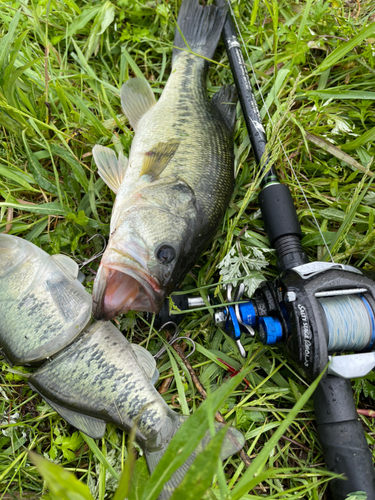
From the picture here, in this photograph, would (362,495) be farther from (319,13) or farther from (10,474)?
(319,13)

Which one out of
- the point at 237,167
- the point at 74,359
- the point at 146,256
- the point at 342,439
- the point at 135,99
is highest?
the point at 135,99

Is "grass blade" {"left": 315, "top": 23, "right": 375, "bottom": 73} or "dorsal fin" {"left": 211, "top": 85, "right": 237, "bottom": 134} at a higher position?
"grass blade" {"left": 315, "top": 23, "right": 375, "bottom": 73}

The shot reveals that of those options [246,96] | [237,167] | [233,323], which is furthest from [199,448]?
[246,96]

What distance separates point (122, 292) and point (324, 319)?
4.04 ft

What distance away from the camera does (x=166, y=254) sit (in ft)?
6.93

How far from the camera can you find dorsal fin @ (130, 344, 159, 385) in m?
2.32

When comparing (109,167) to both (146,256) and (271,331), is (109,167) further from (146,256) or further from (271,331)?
(271,331)

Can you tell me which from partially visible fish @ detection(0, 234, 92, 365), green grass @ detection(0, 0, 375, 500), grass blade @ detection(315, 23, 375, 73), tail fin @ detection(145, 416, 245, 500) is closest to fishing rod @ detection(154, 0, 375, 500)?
green grass @ detection(0, 0, 375, 500)

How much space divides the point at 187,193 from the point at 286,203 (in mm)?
690

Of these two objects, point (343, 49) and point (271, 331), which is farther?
point (343, 49)

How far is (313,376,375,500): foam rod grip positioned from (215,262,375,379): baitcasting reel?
0.19 m

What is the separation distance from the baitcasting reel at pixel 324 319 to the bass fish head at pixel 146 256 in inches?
26.5

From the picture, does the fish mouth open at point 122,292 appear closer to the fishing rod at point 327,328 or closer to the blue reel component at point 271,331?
the fishing rod at point 327,328

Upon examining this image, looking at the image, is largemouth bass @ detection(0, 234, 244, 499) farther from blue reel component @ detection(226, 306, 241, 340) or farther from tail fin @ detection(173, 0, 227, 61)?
tail fin @ detection(173, 0, 227, 61)
